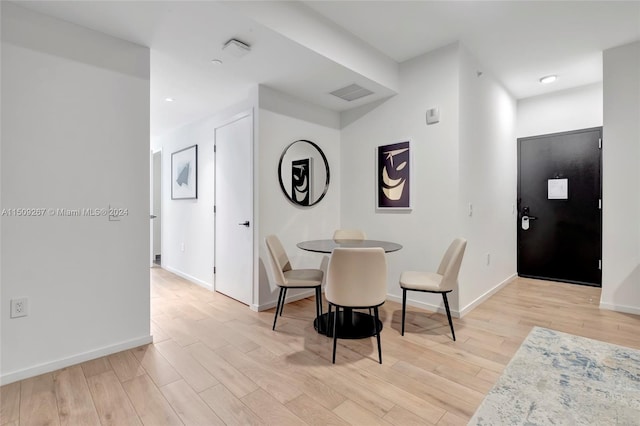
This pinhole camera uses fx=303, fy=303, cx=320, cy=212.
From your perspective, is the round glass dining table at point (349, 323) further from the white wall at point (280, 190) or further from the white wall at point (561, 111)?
the white wall at point (561, 111)

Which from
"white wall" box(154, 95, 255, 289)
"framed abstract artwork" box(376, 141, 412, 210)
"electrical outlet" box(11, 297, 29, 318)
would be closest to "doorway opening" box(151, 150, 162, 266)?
"white wall" box(154, 95, 255, 289)

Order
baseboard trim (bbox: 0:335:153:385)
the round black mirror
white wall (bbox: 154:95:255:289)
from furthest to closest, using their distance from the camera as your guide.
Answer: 1. white wall (bbox: 154:95:255:289)
2. the round black mirror
3. baseboard trim (bbox: 0:335:153:385)

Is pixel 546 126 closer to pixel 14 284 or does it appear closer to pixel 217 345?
pixel 217 345

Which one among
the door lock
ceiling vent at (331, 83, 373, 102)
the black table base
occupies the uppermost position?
ceiling vent at (331, 83, 373, 102)

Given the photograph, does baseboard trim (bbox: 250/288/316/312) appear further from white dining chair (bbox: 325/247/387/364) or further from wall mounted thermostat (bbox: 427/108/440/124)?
wall mounted thermostat (bbox: 427/108/440/124)

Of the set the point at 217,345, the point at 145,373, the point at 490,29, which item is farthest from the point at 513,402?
the point at 490,29

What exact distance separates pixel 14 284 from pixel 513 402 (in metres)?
3.07

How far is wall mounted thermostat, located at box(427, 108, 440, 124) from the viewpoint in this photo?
3027 mm

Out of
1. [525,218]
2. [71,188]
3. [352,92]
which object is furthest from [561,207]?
[71,188]

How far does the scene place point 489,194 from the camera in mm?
3666

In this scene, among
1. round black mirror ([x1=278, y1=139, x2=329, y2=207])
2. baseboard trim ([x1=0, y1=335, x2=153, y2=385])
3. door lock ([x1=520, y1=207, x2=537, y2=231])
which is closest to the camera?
baseboard trim ([x1=0, y1=335, x2=153, y2=385])

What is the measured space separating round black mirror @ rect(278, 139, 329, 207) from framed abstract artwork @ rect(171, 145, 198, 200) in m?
1.59

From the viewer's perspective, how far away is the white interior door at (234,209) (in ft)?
10.9

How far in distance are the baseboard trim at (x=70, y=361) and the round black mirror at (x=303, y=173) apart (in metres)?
1.94
